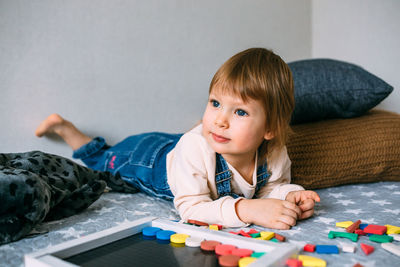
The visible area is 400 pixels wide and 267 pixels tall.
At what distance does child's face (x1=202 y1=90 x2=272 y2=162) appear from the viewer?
0.87 metres

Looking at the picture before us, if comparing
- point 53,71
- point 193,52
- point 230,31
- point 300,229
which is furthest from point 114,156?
point 230,31

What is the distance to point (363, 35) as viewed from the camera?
1.83 m

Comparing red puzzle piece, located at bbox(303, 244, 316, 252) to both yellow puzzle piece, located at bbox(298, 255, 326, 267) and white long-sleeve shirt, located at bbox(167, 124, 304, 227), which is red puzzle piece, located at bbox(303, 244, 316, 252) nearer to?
yellow puzzle piece, located at bbox(298, 255, 326, 267)

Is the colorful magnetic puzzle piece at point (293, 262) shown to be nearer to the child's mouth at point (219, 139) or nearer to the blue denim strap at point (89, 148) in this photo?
the child's mouth at point (219, 139)

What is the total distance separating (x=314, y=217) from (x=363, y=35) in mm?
1282

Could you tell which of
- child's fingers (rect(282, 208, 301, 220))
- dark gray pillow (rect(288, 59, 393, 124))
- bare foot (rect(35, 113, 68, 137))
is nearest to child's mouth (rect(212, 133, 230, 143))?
child's fingers (rect(282, 208, 301, 220))

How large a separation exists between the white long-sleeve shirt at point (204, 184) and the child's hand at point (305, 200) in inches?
1.9

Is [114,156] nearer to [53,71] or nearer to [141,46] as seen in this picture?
[53,71]

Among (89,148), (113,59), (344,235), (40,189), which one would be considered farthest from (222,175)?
(113,59)

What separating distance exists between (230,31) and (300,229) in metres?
1.22

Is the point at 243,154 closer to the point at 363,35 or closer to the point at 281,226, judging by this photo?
the point at 281,226

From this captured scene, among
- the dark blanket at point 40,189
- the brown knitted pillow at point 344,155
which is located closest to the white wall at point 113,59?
the dark blanket at point 40,189

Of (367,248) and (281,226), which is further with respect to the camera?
(281,226)

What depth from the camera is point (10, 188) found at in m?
0.75
